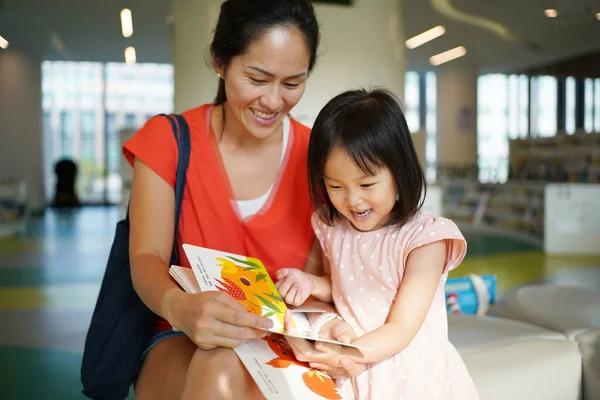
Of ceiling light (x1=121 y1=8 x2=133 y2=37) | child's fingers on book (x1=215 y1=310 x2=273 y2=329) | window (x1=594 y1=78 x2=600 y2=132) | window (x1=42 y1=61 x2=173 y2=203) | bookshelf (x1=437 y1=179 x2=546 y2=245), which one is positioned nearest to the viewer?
child's fingers on book (x1=215 y1=310 x2=273 y2=329)

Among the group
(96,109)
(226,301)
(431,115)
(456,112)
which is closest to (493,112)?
(456,112)

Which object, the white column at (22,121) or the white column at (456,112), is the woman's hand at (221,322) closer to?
the white column at (22,121)

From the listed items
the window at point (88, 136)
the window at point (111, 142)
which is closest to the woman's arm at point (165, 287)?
the window at point (111, 142)

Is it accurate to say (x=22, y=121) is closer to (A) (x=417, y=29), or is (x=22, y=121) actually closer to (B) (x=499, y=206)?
(A) (x=417, y=29)

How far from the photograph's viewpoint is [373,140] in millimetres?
1388

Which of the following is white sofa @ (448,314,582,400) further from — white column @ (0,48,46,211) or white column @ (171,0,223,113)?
white column @ (0,48,46,211)

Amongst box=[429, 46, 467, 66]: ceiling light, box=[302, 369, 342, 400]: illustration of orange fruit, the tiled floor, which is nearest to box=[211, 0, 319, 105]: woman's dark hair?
box=[302, 369, 342, 400]: illustration of orange fruit

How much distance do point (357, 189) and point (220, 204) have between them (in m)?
0.39

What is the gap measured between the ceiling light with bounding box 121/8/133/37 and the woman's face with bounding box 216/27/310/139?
7.72m

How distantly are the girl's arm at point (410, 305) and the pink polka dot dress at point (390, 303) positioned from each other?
32mm

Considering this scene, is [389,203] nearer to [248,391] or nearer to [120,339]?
[248,391]

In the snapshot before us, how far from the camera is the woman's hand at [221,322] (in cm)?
115

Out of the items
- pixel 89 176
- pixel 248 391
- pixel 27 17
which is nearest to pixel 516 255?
pixel 248 391

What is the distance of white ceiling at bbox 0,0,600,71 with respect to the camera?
839 cm
